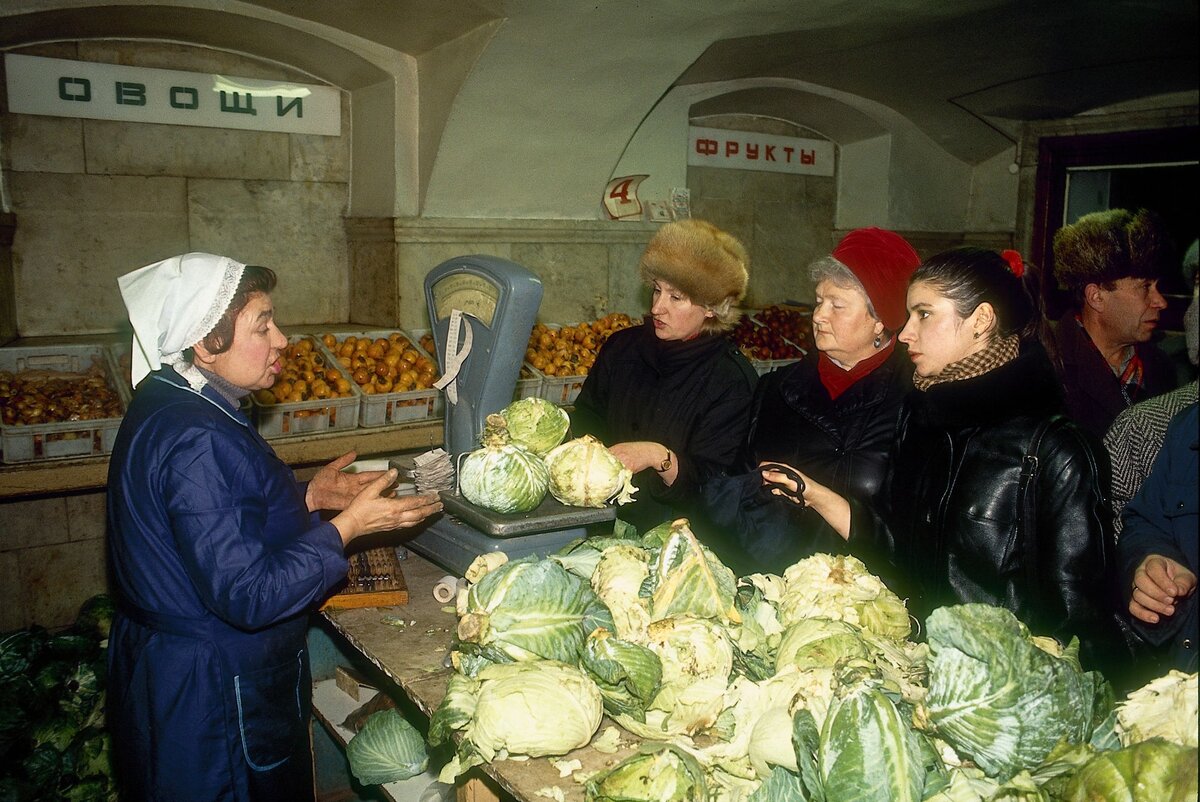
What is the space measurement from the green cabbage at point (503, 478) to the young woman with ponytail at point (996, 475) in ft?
3.21

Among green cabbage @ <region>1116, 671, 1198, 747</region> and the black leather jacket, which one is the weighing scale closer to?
the black leather jacket

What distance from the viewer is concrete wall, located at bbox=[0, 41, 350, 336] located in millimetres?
4715

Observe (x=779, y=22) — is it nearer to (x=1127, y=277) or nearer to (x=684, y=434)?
(x=1127, y=277)

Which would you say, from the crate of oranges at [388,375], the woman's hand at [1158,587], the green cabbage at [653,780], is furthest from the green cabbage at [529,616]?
the crate of oranges at [388,375]

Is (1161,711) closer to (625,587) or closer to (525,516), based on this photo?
(625,587)

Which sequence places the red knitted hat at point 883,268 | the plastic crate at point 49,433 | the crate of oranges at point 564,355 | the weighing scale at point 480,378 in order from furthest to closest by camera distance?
the crate of oranges at point 564,355
the plastic crate at point 49,433
the red knitted hat at point 883,268
the weighing scale at point 480,378

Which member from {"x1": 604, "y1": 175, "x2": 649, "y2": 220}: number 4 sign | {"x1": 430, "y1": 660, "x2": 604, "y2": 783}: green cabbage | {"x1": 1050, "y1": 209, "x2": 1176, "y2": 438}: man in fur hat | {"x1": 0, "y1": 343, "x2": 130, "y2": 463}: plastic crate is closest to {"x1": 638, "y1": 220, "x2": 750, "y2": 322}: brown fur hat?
{"x1": 1050, "y1": 209, "x2": 1176, "y2": 438}: man in fur hat

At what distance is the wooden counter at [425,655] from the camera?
1635 mm

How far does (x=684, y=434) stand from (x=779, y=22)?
3.12m

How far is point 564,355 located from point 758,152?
10.2ft

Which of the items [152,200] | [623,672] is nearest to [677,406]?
[623,672]

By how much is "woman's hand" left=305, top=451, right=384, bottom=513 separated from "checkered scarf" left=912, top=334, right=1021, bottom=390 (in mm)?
1631

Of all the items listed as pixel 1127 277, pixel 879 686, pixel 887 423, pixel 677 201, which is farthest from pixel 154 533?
pixel 677 201

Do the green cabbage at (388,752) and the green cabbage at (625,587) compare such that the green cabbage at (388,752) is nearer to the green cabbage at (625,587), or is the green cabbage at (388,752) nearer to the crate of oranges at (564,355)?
the green cabbage at (625,587)
